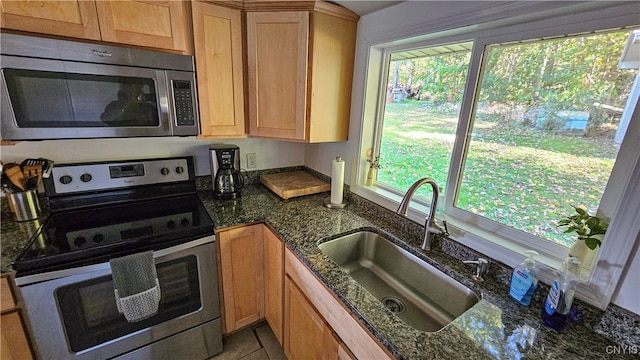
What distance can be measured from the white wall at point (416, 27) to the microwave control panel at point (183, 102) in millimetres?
917

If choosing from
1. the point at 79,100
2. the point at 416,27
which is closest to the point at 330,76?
the point at 416,27

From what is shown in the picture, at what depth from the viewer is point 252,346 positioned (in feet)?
5.37

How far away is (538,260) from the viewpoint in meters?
0.95

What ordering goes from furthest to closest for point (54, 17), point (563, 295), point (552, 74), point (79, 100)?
point (79, 100) → point (54, 17) → point (552, 74) → point (563, 295)

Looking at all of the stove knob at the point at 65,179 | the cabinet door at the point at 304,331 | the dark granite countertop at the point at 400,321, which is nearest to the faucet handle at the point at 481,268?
the dark granite countertop at the point at 400,321

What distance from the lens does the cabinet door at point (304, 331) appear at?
1.05 m

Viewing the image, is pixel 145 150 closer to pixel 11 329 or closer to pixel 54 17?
pixel 54 17

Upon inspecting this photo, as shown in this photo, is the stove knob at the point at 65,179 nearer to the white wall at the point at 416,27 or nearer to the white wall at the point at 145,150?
the white wall at the point at 145,150

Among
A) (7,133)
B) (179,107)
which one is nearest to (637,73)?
(179,107)

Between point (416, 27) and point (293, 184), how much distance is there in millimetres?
1172

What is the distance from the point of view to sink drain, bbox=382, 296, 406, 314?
1.20 metres

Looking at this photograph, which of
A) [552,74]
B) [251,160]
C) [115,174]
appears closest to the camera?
[552,74]

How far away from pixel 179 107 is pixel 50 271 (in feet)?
2.89

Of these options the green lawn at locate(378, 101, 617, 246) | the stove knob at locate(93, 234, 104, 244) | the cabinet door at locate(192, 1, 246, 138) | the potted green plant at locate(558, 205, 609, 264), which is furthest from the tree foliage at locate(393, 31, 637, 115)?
the stove knob at locate(93, 234, 104, 244)
